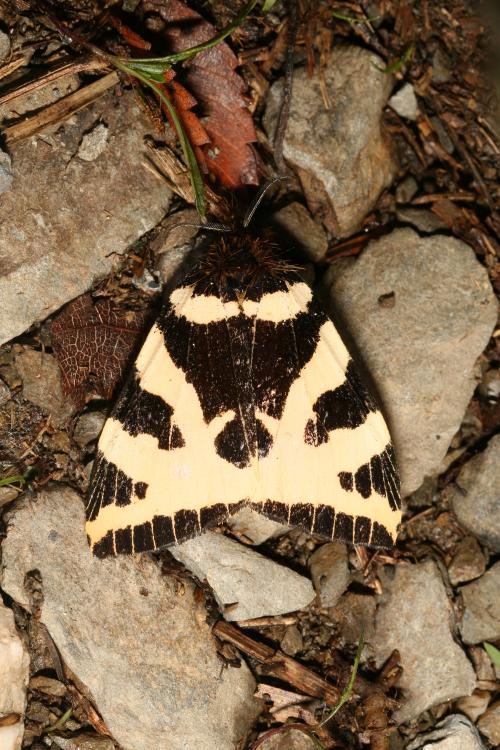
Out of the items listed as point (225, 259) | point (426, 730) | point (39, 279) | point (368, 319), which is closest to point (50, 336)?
point (39, 279)

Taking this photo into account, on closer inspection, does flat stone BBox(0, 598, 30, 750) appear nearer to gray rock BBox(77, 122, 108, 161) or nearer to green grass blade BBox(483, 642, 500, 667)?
gray rock BBox(77, 122, 108, 161)

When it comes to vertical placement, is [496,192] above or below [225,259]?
below

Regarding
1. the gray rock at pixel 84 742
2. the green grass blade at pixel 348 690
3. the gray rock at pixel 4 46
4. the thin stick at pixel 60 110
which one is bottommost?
the green grass blade at pixel 348 690

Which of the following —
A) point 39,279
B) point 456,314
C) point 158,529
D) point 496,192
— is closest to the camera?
point 158,529

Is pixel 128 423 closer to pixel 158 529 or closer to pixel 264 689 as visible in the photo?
pixel 158 529

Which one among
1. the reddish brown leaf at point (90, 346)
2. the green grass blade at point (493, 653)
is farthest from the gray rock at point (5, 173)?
the green grass blade at point (493, 653)

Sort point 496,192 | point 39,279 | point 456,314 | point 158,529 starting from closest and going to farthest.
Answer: point 158,529 → point 39,279 → point 456,314 → point 496,192

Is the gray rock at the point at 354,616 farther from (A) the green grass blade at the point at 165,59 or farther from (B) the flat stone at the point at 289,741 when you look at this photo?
(A) the green grass blade at the point at 165,59
